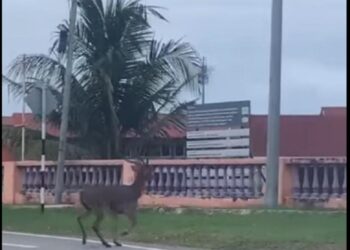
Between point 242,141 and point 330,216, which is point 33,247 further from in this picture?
point 242,141

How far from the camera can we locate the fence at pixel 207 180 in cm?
2319

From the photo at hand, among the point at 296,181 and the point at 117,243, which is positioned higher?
the point at 296,181

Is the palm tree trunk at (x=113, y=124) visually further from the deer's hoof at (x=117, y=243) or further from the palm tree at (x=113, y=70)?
the deer's hoof at (x=117, y=243)

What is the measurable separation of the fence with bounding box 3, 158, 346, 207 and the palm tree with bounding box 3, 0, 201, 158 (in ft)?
14.4

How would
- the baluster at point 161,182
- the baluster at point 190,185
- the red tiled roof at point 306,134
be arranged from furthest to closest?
the red tiled roof at point 306,134 < the baluster at point 161,182 < the baluster at point 190,185

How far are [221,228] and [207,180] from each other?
653 cm

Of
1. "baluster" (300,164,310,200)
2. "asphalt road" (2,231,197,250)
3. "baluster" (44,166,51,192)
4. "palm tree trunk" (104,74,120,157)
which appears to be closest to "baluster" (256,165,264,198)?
"baluster" (300,164,310,200)

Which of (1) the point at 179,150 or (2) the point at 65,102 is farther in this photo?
(1) the point at 179,150

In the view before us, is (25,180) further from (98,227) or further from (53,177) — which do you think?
(98,227)


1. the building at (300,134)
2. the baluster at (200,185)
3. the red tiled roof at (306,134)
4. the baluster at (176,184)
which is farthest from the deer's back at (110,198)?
the red tiled roof at (306,134)

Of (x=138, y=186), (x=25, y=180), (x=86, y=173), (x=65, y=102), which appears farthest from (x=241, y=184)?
(x=138, y=186)

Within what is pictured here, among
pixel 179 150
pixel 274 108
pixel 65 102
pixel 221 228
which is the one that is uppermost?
pixel 65 102

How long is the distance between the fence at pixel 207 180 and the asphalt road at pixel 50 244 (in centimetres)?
342

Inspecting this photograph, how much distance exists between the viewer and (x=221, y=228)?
733 inches
